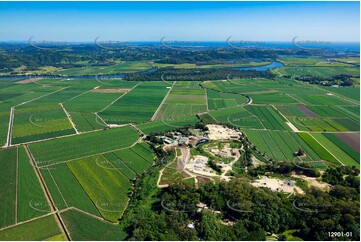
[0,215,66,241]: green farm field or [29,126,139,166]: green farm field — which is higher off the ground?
[29,126,139,166]: green farm field

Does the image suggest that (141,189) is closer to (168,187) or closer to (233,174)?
(168,187)

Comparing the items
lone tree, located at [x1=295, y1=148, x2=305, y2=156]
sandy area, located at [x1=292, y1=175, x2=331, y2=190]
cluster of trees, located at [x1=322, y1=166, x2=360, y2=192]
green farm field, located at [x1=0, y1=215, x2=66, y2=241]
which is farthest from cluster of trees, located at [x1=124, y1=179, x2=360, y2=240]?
lone tree, located at [x1=295, y1=148, x2=305, y2=156]

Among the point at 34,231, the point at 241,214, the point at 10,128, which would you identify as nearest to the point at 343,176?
the point at 241,214

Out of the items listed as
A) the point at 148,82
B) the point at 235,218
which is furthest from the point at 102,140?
the point at 148,82

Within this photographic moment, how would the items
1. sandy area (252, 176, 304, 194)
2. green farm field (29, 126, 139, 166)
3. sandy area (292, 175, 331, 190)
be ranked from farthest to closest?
green farm field (29, 126, 139, 166)
sandy area (292, 175, 331, 190)
sandy area (252, 176, 304, 194)

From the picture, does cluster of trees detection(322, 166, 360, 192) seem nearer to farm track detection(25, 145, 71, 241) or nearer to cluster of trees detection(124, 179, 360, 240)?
cluster of trees detection(124, 179, 360, 240)

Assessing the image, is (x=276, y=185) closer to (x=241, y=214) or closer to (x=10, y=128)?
(x=241, y=214)

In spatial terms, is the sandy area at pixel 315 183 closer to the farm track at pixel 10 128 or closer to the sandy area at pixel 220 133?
the sandy area at pixel 220 133

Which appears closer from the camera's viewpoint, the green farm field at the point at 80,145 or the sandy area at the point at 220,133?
the green farm field at the point at 80,145

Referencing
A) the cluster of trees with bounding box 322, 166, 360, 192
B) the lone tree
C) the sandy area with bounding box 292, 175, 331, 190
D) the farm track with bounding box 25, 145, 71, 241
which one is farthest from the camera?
the lone tree

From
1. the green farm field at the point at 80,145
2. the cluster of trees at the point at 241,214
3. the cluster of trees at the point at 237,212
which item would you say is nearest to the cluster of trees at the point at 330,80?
the cluster of trees at the point at 237,212
